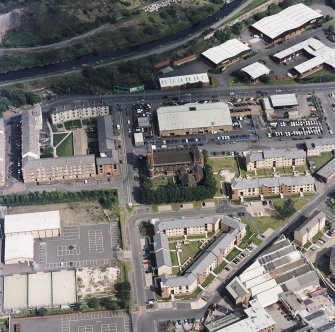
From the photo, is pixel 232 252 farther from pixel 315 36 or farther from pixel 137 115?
pixel 315 36

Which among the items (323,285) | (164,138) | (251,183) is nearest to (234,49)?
(164,138)

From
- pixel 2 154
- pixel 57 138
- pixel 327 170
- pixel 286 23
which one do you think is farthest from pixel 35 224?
pixel 286 23

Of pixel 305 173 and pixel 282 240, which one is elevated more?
pixel 305 173

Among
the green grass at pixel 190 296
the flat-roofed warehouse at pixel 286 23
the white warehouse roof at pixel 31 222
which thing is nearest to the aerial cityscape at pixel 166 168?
the green grass at pixel 190 296

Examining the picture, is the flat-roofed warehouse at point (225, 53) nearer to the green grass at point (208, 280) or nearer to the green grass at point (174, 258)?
the green grass at point (174, 258)

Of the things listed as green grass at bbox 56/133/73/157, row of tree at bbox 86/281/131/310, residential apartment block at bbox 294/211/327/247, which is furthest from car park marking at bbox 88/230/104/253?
residential apartment block at bbox 294/211/327/247

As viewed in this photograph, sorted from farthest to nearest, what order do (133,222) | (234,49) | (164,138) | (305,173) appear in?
(234,49)
(164,138)
(305,173)
(133,222)

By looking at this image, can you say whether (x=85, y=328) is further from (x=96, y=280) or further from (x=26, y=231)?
(x=26, y=231)
